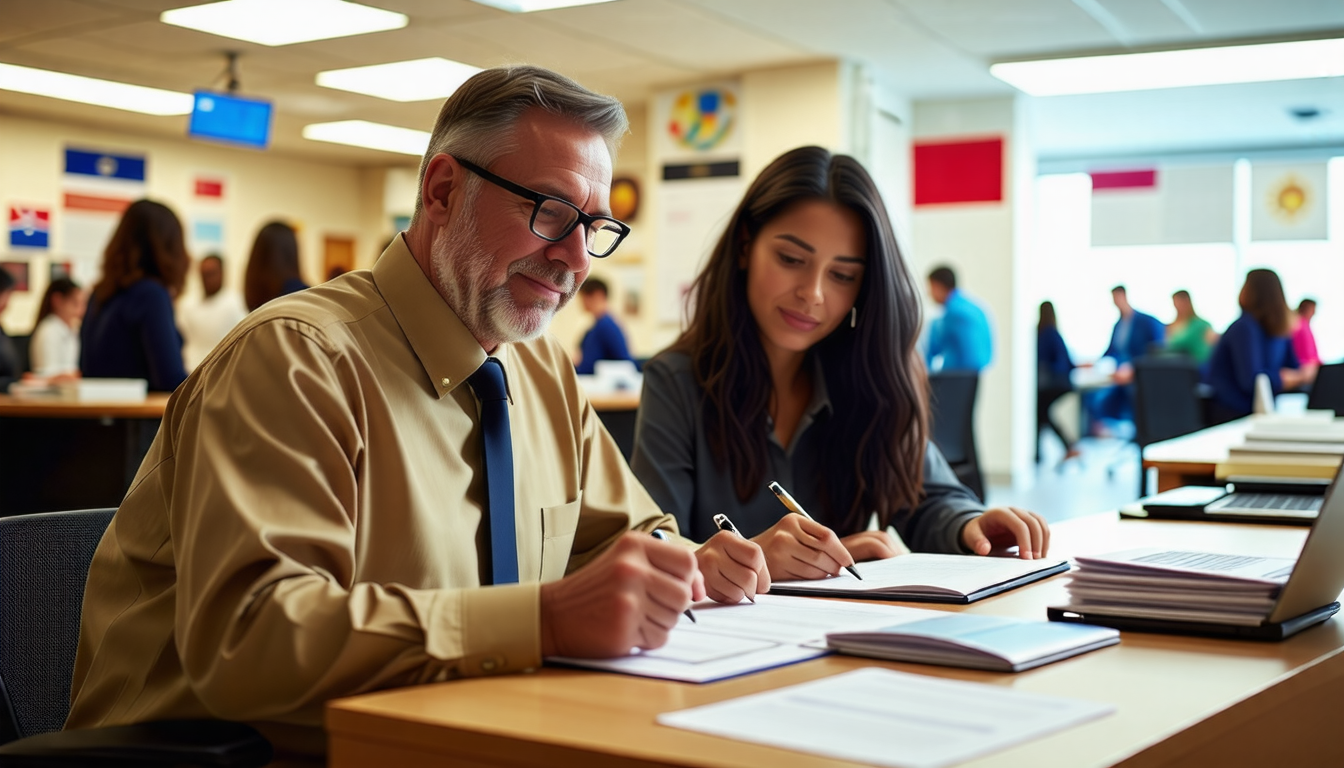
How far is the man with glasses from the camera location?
1040 mm

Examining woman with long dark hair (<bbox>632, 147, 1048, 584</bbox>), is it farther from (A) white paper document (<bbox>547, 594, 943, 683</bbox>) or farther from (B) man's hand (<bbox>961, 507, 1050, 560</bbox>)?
(A) white paper document (<bbox>547, 594, 943, 683</bbox>)

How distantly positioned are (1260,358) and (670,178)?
12.6 feet

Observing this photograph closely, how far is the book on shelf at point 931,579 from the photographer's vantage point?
4.59ft

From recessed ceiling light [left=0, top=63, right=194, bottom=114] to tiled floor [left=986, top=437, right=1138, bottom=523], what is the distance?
6.26 meters

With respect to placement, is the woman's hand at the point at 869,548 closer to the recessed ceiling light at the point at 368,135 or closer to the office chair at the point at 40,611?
the office chair at the point at 40,611

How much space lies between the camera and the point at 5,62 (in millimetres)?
7988

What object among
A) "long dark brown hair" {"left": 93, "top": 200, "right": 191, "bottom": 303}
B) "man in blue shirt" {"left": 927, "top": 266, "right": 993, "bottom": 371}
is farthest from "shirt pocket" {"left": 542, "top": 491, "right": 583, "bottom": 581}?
"man in blue shirt" {"left": 927, "top": 266, "right": 993, "bottom": 371}

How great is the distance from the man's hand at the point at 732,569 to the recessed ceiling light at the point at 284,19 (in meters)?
5.74

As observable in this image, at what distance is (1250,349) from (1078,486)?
7.42 feet

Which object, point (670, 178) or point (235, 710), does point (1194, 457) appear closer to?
point (235, 710)

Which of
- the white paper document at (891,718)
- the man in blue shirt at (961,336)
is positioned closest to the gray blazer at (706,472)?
the white paper document at (891,718)

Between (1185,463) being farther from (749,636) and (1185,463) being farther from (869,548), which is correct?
(749,636)

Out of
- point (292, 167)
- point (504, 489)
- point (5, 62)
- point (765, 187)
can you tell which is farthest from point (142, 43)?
point (504, 489)

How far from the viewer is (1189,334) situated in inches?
431
